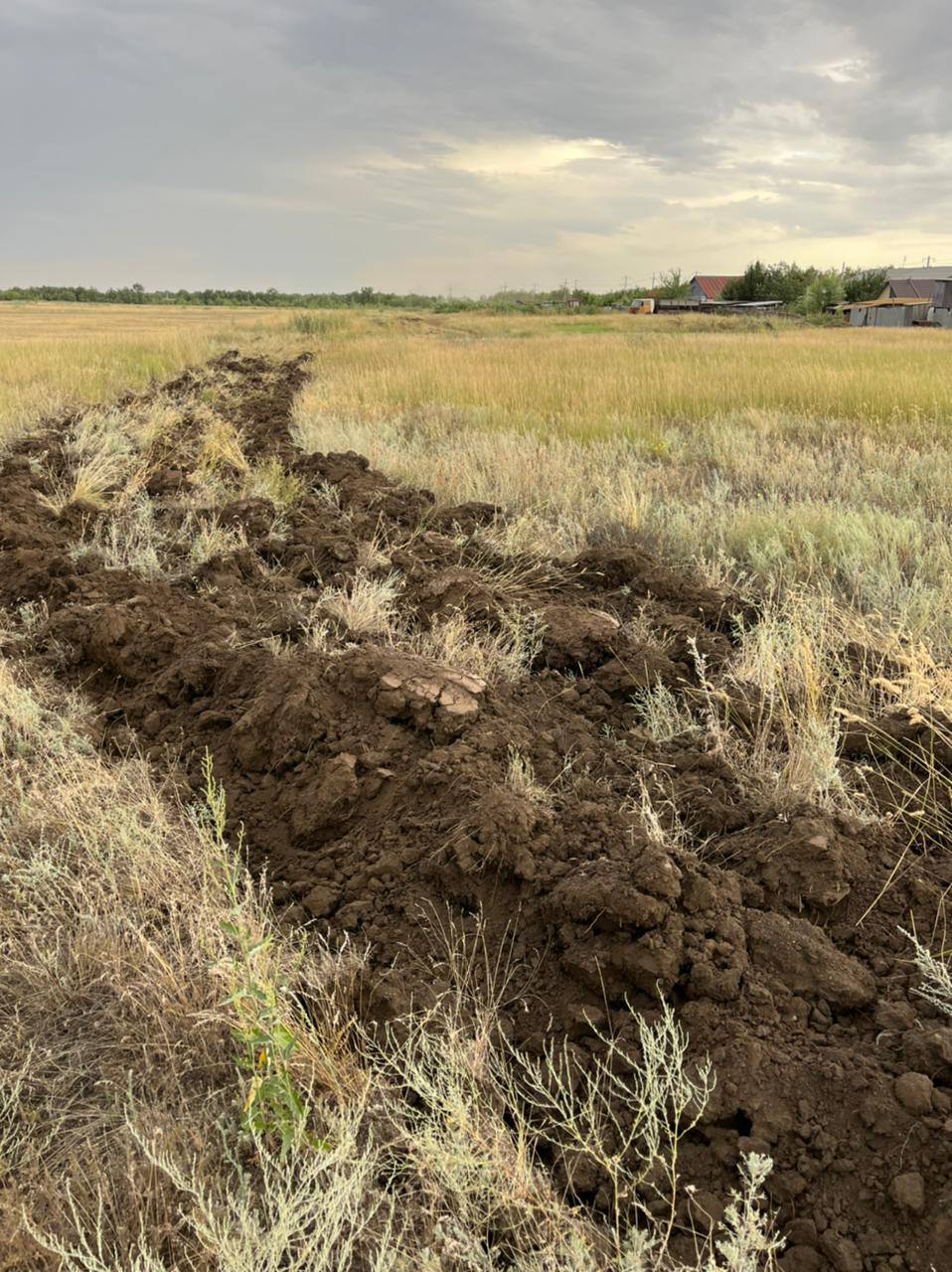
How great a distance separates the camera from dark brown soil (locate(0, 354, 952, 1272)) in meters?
1.63

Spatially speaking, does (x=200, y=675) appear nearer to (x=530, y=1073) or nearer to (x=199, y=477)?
(x=530, y=1073)

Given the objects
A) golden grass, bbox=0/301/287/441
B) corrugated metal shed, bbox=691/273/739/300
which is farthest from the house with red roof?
golden grass, bbox=0/301/287/441

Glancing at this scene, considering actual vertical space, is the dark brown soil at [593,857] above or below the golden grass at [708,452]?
below

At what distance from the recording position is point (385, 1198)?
1592 mm

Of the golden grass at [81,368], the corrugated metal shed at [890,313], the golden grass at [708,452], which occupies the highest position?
the corrugated metal shed at [890,313]

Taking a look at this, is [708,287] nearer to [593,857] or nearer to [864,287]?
[864,287]

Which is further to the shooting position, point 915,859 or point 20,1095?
point 915,859

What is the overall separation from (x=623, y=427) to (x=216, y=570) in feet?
19.3

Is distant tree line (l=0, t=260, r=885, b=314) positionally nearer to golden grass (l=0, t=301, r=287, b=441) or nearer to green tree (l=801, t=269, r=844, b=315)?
green tree (l=801, t=269, r=844, b=315)

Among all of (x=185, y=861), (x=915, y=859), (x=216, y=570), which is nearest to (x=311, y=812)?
(x=185, y=861)

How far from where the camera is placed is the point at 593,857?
7.73 ft

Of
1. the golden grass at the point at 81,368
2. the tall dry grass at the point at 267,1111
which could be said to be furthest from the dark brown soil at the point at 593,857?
the golden grass at the point at 81,368

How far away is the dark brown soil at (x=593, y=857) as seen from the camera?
1.63m

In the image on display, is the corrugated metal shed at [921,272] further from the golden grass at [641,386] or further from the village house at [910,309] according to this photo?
the golden grass at [641,386]
